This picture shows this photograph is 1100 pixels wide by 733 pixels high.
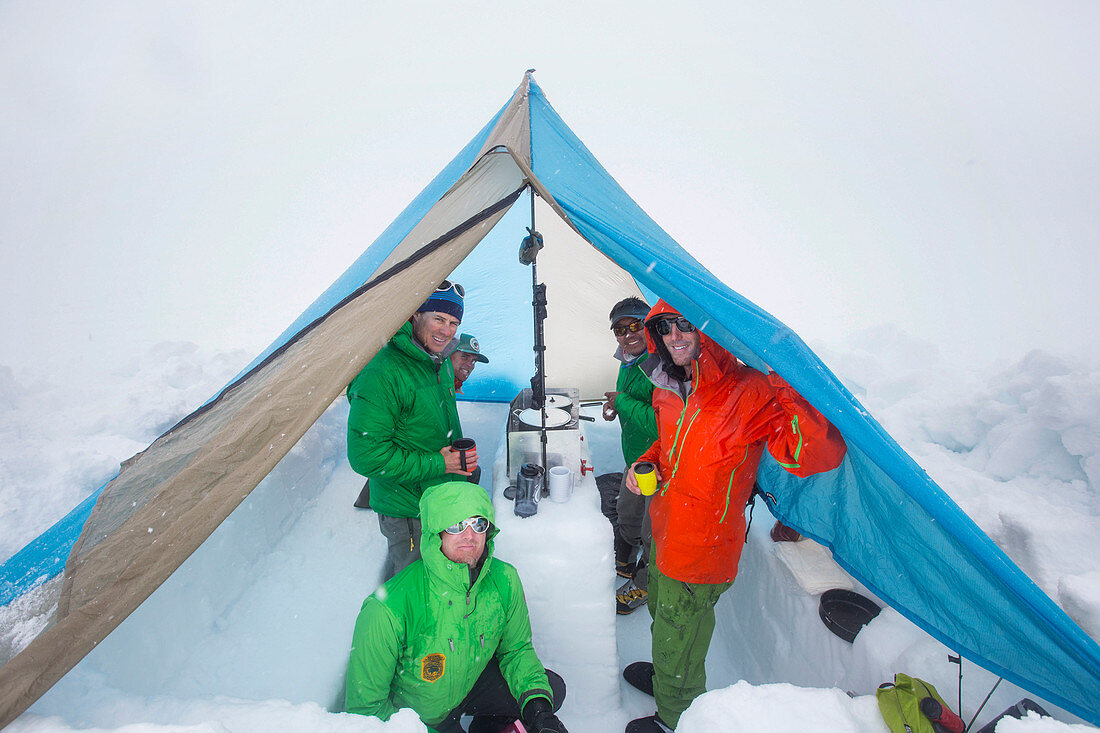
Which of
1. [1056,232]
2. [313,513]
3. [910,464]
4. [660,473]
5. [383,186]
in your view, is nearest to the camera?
[910,464]

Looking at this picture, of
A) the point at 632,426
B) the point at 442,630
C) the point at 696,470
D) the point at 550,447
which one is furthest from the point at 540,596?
the point at 632,426

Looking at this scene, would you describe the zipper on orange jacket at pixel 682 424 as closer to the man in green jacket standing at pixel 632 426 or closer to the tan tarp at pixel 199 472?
the man in green jacket standing at pixel 632 426

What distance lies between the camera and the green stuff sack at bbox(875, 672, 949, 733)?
3.50 ft

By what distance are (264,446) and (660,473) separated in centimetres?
146

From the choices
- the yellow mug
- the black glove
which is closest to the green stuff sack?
the yellow mug

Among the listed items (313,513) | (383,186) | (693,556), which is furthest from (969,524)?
(383,186)

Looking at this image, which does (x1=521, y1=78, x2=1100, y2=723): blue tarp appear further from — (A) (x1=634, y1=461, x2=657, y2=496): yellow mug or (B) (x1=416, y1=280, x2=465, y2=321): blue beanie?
(B) (x1=416, y1=280, x2=465, y2=321): blue beanie

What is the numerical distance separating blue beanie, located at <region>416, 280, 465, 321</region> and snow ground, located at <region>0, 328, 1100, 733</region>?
3.20ft

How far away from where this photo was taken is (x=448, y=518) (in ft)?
5.01

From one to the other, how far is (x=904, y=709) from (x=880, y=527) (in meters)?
0.63

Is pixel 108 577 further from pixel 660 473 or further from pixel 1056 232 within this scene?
pixel 1056 232

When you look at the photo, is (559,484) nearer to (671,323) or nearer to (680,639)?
(680,639)

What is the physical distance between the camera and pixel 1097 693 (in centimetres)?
113

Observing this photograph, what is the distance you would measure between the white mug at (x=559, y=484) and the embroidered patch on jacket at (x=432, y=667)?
80 centimetres
